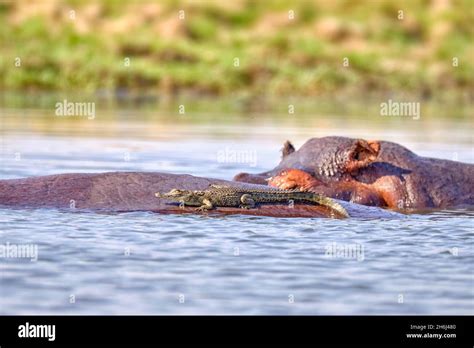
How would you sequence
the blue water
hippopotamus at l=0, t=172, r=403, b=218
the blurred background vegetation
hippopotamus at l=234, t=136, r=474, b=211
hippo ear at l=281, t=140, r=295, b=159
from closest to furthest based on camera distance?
the blue water < hippopotamus at l=0, t=172, r=403, b=218 < hippopotamus at l=234, t=136, r=474, b=211 < hippo ear at l=281, t=140, r=295, b=159 < the blurred background vegetation

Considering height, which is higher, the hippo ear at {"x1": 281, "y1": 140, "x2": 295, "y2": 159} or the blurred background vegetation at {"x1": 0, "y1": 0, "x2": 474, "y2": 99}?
the blurred background vegetation at {"x1": 0, "y1": 0, "x2": 474, "y2": 99}

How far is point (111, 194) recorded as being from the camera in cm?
1191

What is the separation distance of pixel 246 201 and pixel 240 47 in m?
35.8

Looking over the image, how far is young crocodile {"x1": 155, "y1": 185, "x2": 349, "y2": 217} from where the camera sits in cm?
1184

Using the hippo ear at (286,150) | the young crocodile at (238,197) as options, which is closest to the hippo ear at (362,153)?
the hippo ear at (286,150)

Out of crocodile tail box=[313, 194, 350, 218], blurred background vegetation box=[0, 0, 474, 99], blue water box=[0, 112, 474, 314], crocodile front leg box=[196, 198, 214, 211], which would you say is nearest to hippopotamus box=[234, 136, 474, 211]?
blue water box=[0, 112, 474, 314]

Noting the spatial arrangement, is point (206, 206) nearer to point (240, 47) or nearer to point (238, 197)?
point (238, 197)

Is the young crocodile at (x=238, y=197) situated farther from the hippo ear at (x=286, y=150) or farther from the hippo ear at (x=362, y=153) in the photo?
the hippo ear at (x=286, y=150)

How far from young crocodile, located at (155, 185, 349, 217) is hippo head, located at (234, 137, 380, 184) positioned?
170 cm

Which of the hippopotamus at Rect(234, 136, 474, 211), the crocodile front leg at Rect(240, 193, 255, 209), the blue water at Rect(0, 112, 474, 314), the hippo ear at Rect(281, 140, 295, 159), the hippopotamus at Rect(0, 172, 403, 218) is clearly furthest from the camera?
the hippo ear at Rect(281, 140, 295, 159)

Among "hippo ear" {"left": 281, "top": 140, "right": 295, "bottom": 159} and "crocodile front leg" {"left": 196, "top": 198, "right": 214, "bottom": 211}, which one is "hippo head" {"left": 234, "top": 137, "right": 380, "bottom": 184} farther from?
"crocodile front leg" {"left": 196, "top": 198, "right": 214, "bottom": 211}
